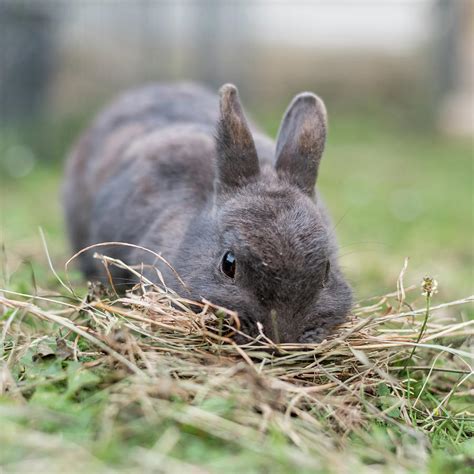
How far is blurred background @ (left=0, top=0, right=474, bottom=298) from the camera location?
7438 mm

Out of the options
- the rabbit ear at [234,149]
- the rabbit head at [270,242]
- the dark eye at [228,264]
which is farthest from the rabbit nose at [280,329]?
the rabbit ear at [234,149]

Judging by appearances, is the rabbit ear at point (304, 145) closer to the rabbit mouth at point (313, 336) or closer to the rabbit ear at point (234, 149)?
the rabbit ear at point (234, 149)

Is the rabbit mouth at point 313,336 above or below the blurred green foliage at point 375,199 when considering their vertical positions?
above

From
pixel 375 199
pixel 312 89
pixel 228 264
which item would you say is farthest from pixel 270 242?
pixel 312 89

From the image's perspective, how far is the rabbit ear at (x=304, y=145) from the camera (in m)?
4.08

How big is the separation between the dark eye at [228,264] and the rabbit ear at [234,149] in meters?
0.55

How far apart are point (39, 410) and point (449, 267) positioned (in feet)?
14.5

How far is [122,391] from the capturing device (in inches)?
113

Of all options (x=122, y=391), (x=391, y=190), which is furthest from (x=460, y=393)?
(x=391, y=190)

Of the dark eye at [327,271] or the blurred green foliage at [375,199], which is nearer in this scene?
the dark eye at [327,271]

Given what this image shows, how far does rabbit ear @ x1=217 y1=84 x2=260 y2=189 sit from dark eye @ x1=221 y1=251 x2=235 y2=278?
0.55 meters

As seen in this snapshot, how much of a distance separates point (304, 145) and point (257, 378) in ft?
5.17

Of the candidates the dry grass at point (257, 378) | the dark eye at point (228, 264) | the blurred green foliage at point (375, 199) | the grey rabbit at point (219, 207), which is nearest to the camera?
the dry grass at point (257, 378)

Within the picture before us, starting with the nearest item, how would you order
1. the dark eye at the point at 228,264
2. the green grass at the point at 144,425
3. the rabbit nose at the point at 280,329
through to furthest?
the green grass at the point at 144,425 → the rabbit nose at the point at 280,329 → the dark eye at the point at 228,264
